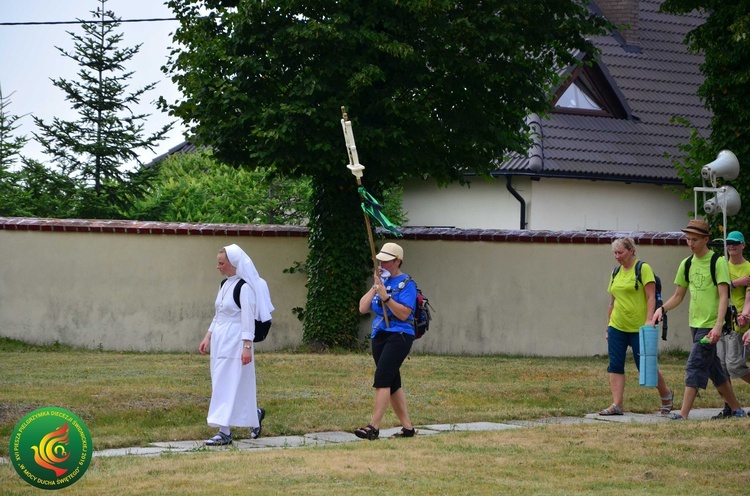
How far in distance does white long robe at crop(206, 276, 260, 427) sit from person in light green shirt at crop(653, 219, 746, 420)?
3.85 meters

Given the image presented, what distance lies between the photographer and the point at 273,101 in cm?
1764

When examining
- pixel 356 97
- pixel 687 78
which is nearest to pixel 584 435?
pixel 356 97

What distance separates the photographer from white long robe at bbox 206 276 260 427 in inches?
394

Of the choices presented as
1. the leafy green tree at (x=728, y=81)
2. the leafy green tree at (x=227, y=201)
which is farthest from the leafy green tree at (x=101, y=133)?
the leafy green tree at (x=728, y=81)

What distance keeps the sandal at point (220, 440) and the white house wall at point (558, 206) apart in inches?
660

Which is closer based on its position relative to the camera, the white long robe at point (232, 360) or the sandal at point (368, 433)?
the sandal at point (368, 433)

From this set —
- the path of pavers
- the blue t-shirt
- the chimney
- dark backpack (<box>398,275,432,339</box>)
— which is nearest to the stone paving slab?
the path of pavers

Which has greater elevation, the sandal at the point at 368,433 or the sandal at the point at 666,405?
the sandal at the point at 666,405

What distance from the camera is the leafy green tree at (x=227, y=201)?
25.9m

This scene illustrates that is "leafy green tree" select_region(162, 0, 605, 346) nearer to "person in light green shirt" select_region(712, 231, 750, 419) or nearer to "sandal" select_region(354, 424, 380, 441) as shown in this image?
"person in light green shirt" select_region(712, 231, 750, 419)

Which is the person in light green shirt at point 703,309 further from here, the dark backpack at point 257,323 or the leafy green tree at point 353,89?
the leafy green tree at point 353,89

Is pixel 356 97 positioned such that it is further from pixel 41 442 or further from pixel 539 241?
pixel 41 442

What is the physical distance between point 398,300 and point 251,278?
134 centimetres

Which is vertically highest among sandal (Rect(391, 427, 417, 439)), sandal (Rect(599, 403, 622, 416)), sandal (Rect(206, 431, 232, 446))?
sandal (Rect(599, 403, 622, 416))
